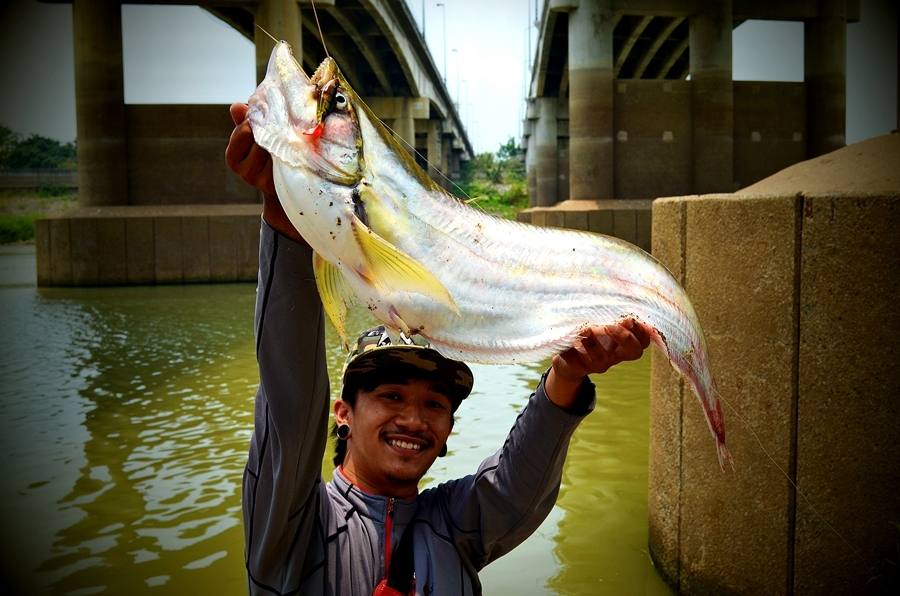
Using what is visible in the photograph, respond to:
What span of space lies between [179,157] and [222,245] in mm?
3510

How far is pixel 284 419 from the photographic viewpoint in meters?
2.17

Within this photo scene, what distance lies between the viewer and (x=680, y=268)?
387 centimetres

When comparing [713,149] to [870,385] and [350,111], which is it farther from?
[350,111]

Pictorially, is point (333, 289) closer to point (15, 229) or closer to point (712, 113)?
point (712, 113)

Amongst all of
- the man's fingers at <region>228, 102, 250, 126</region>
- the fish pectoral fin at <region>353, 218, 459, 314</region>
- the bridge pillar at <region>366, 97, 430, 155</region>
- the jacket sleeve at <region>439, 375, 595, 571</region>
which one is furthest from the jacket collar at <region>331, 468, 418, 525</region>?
the bridge pillar at <region>366, 97, 430, 155</region>

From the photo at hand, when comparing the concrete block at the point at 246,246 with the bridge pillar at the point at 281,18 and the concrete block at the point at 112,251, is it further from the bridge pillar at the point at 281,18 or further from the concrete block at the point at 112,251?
the bridge pillar at the point at 281,18

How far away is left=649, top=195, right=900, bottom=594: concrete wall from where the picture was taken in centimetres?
323

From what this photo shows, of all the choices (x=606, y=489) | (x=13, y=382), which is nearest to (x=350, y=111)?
(x=606, y=489)

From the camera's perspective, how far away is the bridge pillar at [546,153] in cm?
4547

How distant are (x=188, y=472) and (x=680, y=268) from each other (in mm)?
3999

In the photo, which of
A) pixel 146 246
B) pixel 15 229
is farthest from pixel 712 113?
pixel 15 229

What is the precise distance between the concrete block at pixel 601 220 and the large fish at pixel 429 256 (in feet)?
63.8

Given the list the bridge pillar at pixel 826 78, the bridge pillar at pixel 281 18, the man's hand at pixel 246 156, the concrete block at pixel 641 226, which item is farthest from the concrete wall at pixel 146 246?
the man's hand at pixel 246 156

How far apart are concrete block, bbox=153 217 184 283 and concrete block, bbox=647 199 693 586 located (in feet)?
64.6
